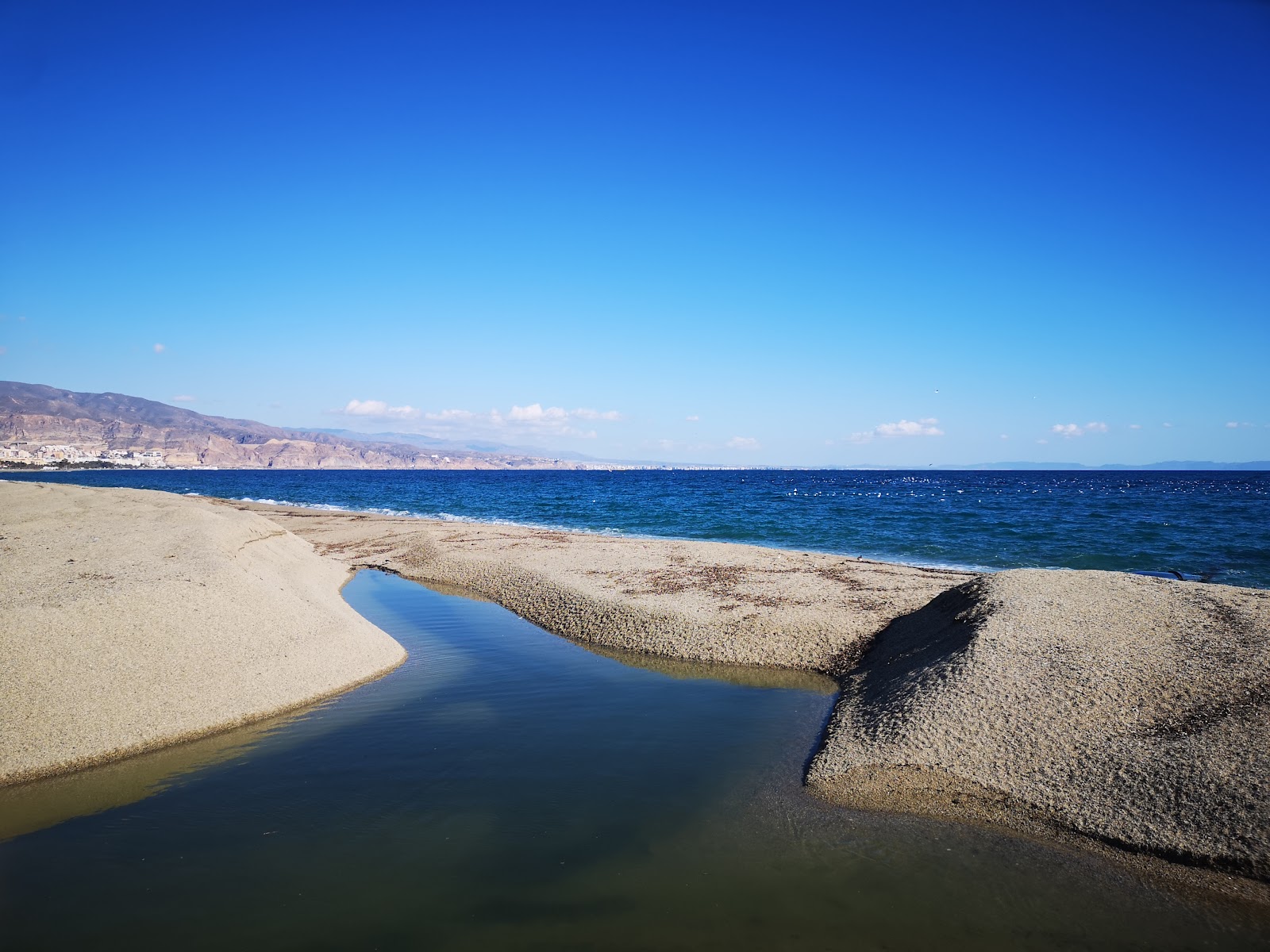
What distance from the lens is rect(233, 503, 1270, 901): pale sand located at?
6703mm

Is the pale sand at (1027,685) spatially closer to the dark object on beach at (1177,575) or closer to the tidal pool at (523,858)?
the tidal pool at (523,858)

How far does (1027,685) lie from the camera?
900 cm

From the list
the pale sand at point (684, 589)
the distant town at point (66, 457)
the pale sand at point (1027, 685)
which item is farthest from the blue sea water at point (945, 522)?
the distant town at point (66, 457)

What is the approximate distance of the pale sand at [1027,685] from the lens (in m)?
6.70

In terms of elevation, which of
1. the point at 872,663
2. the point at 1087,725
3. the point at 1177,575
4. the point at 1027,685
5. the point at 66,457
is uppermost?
the point at 66,457

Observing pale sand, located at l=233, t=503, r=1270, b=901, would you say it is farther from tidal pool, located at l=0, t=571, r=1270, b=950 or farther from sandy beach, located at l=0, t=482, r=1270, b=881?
tidal pool, located at l=0, t=571, r=1270, b=950

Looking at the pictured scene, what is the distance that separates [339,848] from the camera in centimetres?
653

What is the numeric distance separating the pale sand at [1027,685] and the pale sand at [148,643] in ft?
18.4

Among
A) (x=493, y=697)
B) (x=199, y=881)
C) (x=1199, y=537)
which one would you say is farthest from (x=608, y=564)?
(x=1199, y=537)

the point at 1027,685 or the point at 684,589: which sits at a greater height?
the point at 1027,685

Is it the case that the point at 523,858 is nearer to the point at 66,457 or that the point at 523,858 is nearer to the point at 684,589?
the point at 684,589

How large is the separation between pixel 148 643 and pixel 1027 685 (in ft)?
42.3

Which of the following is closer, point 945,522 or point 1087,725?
point 1087,725

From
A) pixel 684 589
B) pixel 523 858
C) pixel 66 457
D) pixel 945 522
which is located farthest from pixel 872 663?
pixel 66 457
